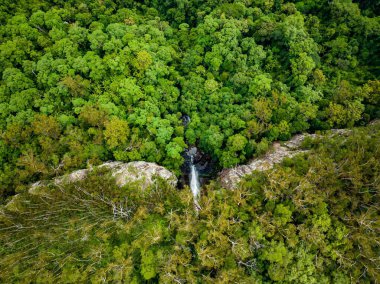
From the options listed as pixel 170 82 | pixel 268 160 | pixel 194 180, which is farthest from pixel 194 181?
pixel 170 82

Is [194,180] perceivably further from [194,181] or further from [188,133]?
[188,133]

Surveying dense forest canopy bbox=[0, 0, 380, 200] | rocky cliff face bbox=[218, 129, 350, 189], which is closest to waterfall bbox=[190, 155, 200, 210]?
dense forest canopy bbox=[0, 0, 380, 200]

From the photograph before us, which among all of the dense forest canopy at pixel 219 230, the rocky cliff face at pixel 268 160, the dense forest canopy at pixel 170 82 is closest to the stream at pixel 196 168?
the dense forest canopy at pixel 170 82

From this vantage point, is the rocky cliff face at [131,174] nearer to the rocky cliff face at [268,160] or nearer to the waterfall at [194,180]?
the waterfall at [194,180]

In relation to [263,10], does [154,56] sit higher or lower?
lower

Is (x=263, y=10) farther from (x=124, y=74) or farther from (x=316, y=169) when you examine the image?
(x=316, y=169)

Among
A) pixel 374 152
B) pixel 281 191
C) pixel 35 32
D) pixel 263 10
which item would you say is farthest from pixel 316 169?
pixel 35 32

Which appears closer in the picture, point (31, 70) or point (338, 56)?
point (31, 70)

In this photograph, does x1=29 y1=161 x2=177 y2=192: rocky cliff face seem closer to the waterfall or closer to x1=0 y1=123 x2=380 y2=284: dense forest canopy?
x1=0 y1=123 x2=380 y2=284: dense forest canopy
